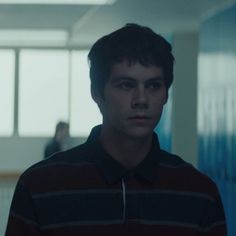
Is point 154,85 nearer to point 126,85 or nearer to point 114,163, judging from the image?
point 126,85

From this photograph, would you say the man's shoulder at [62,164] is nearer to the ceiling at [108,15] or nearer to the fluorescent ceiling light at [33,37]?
the ceiling at [108,15]

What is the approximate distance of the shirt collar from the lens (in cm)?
143

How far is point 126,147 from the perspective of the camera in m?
1.43

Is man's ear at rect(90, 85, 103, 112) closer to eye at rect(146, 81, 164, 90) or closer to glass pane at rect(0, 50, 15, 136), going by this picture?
eye at rect(146, 81, 164, 90)

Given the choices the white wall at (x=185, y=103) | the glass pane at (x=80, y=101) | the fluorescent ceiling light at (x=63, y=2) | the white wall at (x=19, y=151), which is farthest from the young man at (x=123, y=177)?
the glass pane at (x=80, y=101)

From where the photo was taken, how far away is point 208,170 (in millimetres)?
6742

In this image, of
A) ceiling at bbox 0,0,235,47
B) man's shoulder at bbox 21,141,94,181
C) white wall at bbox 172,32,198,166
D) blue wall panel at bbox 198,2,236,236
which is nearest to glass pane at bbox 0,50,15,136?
ceiling at bbox 0,0,235,47

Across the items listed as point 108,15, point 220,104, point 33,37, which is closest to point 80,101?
point 33,37

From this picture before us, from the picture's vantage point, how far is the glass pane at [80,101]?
39.4 feet

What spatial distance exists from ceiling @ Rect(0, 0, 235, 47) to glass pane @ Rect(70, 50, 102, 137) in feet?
7.79

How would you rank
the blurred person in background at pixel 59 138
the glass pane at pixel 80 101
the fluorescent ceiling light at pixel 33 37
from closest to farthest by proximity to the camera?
the blurred person in background at pixel 59 138 < the fluorescent ceiling light at pixel 33 37 < the glass pane at pixel 80 101

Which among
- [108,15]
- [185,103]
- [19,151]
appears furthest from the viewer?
[19,151]

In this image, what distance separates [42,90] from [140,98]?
10.6 metres

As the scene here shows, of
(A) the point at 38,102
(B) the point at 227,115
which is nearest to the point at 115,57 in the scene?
(B) the point at 227,115
